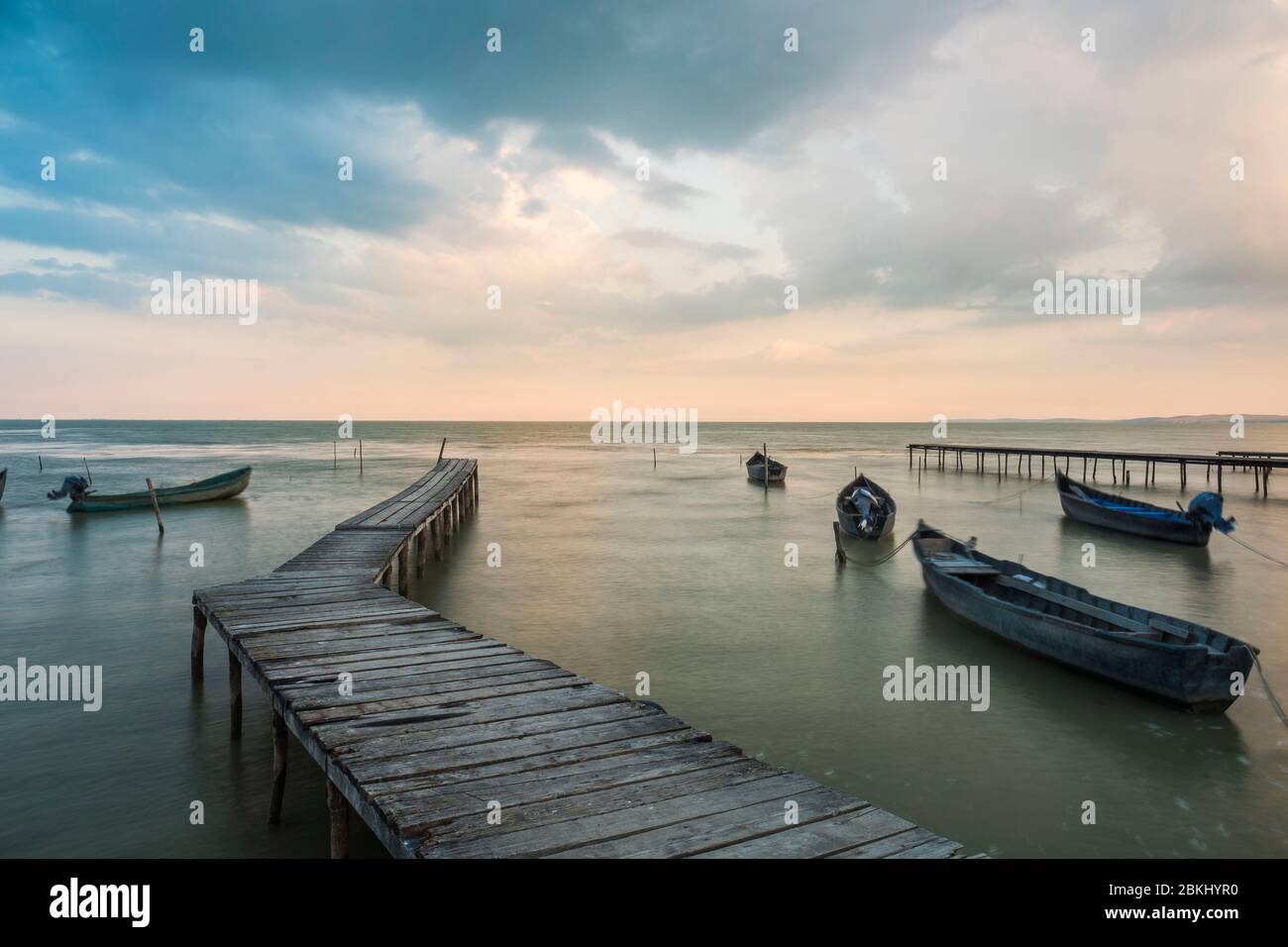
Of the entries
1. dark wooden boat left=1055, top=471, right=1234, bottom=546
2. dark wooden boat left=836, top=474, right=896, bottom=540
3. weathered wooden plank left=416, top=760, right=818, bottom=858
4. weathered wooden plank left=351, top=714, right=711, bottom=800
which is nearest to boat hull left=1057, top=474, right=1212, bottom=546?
dark wooden boat left=1055, top=471, right=1234, bottom=546

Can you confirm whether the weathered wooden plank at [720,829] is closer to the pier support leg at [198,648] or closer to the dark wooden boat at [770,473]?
the pier support leg at [198,648]

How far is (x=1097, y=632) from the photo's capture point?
1062 cm

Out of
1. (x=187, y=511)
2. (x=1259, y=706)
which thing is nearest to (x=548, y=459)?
(x=187, y=511)

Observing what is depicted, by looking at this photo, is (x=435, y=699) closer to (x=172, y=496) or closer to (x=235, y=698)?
(x=235, y=698)

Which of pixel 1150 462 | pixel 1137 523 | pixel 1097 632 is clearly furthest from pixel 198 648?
pixel 1150 462

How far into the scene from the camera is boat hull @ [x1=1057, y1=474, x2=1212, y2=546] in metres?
22.9

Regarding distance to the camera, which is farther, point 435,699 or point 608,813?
point 435,699

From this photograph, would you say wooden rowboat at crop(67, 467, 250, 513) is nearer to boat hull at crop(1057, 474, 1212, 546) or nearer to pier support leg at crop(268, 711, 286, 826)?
pier support leg at crop(268, 711, 286, 826)

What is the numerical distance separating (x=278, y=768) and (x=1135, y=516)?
2720 cm

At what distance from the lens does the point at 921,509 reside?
35.9m

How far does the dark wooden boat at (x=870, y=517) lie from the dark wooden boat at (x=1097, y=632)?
7.88 m

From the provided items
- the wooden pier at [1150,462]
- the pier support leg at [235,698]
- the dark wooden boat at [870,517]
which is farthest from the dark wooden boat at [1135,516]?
the pier support leg at [235,698]

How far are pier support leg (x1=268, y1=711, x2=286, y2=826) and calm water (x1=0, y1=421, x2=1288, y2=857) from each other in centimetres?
19
